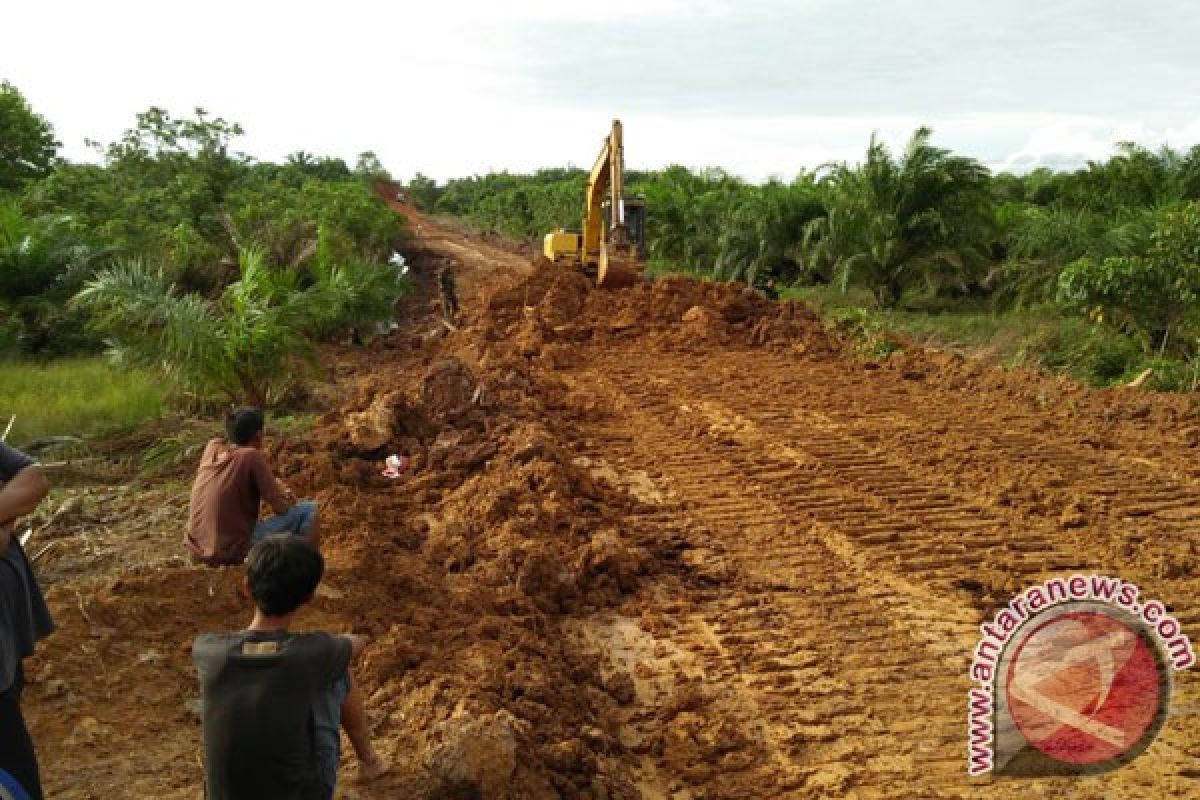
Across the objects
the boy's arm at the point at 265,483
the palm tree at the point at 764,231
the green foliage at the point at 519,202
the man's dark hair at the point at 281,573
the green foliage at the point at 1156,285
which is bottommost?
the boy's arm at the point at 265,483

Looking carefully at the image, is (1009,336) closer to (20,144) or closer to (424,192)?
(20,144)

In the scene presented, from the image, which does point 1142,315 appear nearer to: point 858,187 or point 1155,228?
point 1155,228

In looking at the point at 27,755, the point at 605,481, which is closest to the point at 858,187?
the point at 605,481

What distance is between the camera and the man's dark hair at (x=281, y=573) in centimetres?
271

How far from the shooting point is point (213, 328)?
8.46 meters

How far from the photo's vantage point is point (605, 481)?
732 cm

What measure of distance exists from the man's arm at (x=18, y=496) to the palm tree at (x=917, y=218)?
44.8 feet

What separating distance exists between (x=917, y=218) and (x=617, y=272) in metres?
5.00

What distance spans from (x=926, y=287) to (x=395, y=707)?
13588 mm

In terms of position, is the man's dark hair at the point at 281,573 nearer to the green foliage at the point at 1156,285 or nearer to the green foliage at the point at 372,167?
the green foliage at the point at 1156,285

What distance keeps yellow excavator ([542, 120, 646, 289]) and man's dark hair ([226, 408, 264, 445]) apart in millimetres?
10992

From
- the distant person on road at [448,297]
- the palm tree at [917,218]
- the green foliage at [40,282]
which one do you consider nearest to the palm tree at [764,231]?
the palm tree at [917,218]

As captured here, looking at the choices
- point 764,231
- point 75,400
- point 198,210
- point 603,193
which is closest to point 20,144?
point 198,210

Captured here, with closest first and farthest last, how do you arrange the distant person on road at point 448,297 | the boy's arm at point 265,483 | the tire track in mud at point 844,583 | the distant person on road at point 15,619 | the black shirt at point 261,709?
the black shirt at point 261,709, the distant person on road at point 15,619, the tire track in mud at point 844,583, the boy's arm at point 265,483, the distant person on road at point 448,297
